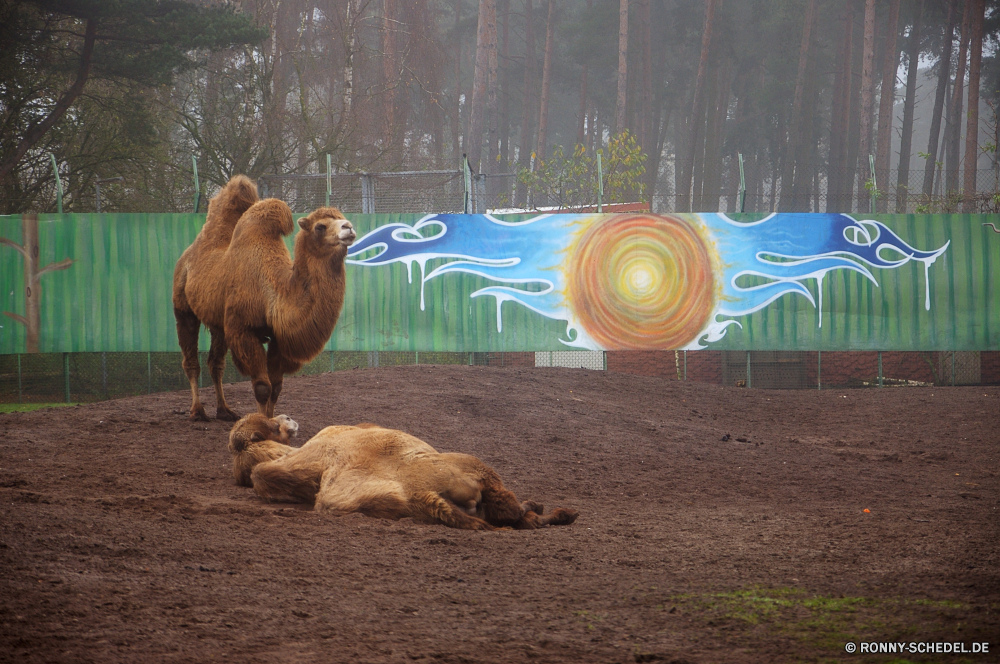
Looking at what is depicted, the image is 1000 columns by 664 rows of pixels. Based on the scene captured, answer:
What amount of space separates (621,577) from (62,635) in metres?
2.06

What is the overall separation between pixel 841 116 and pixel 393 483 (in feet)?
108

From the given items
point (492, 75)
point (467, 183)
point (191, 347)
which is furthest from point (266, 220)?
point (492, 75)

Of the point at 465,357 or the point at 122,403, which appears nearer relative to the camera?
the point at 122,403

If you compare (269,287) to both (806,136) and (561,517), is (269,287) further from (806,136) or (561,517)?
(806,136)

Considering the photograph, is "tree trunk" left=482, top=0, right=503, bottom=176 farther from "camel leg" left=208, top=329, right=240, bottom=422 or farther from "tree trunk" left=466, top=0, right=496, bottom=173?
"camel leg" left=208, top=329, right=240, bottom=422

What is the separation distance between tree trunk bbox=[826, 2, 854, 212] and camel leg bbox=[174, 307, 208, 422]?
28077mm

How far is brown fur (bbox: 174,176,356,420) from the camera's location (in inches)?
225

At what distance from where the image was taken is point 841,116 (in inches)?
1268

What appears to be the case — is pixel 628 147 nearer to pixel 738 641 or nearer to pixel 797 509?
pixel 797 509

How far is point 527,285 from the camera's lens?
12.3 metres

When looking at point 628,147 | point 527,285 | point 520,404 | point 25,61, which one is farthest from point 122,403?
point 628,147

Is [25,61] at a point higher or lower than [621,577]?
higher

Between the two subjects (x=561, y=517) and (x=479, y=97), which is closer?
(x=561, y=517)

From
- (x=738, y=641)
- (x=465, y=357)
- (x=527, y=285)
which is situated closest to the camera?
(x=738, y=641)
